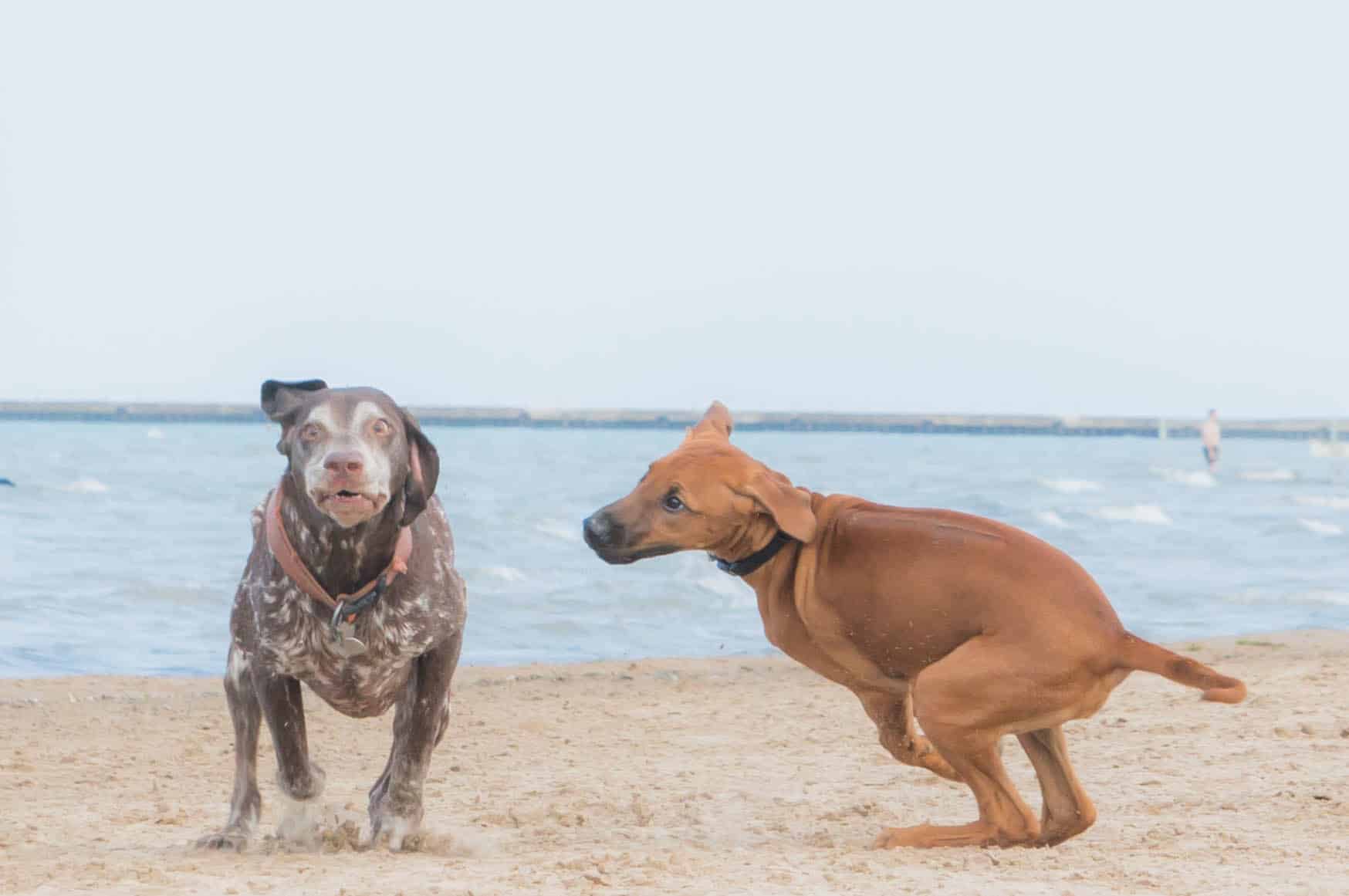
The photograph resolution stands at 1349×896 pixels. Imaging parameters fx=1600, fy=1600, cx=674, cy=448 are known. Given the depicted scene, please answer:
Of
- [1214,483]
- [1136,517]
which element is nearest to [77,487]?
[1136,517]

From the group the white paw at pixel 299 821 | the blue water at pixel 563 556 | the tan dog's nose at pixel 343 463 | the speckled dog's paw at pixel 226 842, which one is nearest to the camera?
the tan dog's nose at pixel 343 463

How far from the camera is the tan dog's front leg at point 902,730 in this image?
527 cm

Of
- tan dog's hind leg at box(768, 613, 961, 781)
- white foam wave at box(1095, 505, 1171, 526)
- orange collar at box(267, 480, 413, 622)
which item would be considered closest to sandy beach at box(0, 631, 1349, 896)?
tan dog's hind leg at box(768, 613, 961, 781)

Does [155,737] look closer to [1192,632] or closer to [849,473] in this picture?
[1192,632]

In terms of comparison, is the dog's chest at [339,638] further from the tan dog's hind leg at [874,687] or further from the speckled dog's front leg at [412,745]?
the tan dog's hind leg at [874,687]

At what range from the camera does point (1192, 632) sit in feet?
44.9

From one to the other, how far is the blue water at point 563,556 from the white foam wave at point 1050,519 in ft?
0.32

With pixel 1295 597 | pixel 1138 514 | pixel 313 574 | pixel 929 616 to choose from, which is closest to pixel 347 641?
pixel 313 574

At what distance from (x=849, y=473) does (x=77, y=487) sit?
73.9 feet

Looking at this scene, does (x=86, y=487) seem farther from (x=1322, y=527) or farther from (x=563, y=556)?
(x=1322, y=527)

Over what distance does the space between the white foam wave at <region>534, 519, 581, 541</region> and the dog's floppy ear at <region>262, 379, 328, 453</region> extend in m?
16.5

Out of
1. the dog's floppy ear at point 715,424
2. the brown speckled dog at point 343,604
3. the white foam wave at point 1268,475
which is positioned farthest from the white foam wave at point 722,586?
the white foam wave at point 1268,475

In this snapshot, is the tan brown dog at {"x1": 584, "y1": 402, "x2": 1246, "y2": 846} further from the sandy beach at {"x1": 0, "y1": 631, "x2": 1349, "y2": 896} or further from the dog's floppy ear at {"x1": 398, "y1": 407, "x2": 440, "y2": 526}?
the dog's floppy ear at {"x1": 398, "y1": 407, "x2": 440, "y2": 526}

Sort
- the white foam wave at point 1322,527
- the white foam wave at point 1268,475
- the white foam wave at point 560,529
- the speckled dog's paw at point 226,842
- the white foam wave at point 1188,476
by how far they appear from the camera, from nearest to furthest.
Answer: the speckled dog's paw at point 226,842 → the white foam wave at point 560,529 → the white foam wave at point 1322,527 → the white foam wave at point 1188,476 → the white foam wave at point 1268,475
